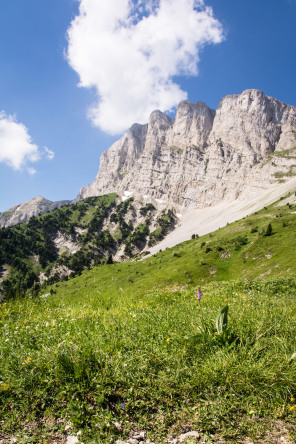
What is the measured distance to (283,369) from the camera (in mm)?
4199

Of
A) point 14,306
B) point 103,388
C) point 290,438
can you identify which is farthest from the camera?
point 14,306

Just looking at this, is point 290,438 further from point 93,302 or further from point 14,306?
point 14,306

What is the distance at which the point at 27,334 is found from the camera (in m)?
5.65

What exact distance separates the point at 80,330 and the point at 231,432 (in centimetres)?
384

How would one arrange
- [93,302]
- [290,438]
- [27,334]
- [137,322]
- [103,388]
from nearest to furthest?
1. [290,438]
2. [103,388]
3. [27,334]
4. [137,322]
5. [93,302]

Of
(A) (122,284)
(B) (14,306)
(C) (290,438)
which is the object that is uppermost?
(B) (14,306)

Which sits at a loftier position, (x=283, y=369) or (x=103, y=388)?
(x=103, y=388)

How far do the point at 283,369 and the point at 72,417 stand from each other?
387 cm

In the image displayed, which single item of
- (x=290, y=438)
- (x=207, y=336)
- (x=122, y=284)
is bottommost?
(x=122, y=284)

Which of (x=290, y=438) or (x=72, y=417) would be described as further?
(x=72, y=417)

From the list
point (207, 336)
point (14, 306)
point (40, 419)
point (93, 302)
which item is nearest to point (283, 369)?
point (207, 336)

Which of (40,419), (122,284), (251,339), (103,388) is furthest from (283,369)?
(122,284)

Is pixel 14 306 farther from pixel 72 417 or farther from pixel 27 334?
pixel 72 417

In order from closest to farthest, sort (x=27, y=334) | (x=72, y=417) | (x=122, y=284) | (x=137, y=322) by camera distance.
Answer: (x=72, y=417) → (x=27, y=334) → (x=137, y=322) → (x=122, y=284)
